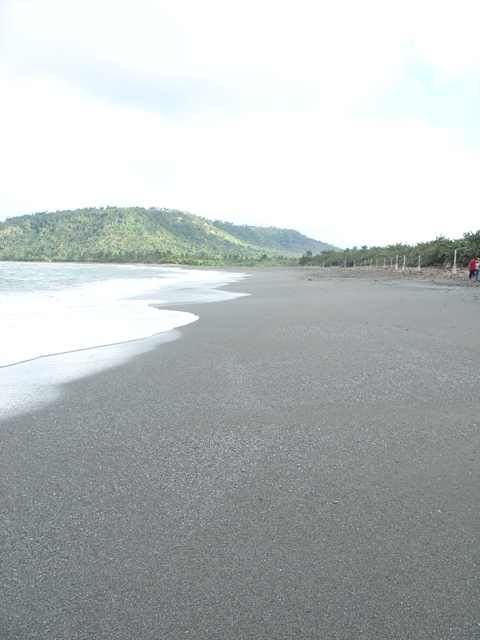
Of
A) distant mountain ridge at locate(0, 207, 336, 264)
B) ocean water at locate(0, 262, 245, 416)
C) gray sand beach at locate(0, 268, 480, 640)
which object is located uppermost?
distant mountain ridge at locate(0, 207, 336, 264)

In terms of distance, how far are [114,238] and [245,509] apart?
5553 inches

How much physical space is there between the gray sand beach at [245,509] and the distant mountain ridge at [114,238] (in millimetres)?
100996

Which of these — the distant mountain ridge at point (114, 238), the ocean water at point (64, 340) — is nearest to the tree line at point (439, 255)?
the ocean water at point (64, 340)

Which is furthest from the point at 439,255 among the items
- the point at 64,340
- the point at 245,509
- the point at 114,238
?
the point at 114,238

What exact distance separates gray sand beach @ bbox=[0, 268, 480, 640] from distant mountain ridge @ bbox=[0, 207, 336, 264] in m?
101

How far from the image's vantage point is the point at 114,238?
13462 cm

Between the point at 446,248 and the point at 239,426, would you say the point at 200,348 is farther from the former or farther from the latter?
the point at 446,248

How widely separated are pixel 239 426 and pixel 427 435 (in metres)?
1.38

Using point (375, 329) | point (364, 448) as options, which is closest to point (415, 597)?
point (364, 448)

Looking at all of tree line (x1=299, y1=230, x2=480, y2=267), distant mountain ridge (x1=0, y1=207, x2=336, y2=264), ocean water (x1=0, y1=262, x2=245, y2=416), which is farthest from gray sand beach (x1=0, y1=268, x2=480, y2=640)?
distant mountain ridge (x1=0, y1=207, x2=336, y2=264)

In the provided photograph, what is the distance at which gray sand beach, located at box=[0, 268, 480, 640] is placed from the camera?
5.07ft

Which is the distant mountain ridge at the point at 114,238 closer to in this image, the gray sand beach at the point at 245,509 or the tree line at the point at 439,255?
the tree line at the point at 439,255

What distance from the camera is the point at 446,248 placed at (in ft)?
111

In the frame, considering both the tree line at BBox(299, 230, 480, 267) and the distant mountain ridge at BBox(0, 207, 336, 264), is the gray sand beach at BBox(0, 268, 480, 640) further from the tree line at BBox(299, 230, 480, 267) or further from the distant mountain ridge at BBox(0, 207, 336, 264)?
the distant mountain ridge at BBox(0, 207, 336, 264)
